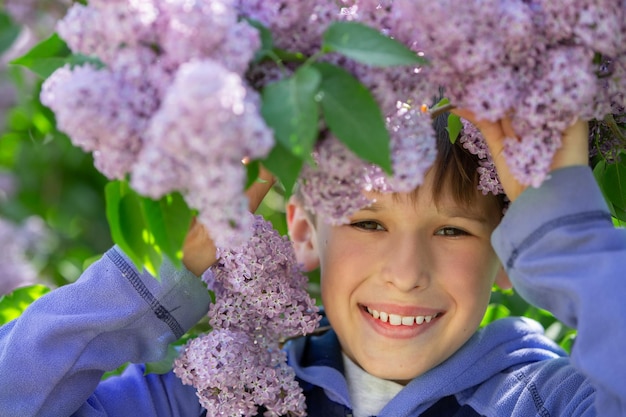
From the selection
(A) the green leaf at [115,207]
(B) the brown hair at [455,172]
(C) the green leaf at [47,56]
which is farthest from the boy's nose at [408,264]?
(C) the green leaf at [47,56]

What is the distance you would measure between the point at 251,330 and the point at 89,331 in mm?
316

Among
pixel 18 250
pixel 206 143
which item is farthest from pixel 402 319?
pixel 18 250

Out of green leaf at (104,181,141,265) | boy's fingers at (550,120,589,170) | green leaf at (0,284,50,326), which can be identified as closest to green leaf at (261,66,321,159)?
green leaf at (104,181,141,265)

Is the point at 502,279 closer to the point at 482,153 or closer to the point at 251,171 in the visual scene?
the point at 482,153

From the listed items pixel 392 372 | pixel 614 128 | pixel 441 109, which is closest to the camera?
pixel 441 109

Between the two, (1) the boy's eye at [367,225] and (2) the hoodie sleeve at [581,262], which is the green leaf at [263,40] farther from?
(1) the boy's eye at [367,225]

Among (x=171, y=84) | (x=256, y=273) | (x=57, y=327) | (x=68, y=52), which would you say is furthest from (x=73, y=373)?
(x=171, y=84)

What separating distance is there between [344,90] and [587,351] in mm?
572

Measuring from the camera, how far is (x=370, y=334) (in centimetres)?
206

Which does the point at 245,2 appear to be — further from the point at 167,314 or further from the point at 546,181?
the point at 167,314

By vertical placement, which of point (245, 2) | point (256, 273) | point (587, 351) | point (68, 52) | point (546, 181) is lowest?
point (256, 273)

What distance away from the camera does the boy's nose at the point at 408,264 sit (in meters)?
1.96

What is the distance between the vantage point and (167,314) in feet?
6.23

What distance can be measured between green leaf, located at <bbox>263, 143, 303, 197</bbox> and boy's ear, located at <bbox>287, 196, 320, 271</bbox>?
1.14 meters
